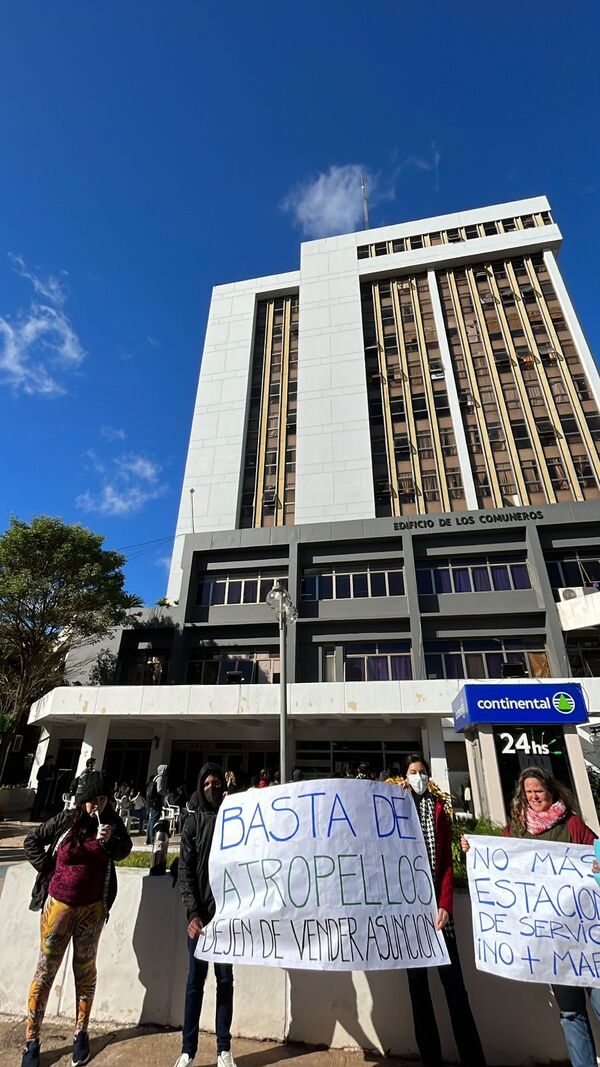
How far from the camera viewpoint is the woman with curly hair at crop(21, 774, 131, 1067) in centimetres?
382

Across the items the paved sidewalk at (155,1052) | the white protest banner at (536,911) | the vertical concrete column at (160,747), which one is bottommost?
the paved sidewalk at (155,1052)

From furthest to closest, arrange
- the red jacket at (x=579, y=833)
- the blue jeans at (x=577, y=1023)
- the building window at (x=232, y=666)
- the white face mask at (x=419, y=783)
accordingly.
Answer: the building window at (x=232, y=666) < the white face mask at (x=419, y=783) < the red jacket at (x=579, y=833) < the blue jeans at (x=577, y=1023)

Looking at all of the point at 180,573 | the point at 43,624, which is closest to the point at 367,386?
the point at 180,573

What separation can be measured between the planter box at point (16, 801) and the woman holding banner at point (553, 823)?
75.4ft

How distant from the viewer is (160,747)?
2559 centimetres

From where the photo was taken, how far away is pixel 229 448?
36156 mm

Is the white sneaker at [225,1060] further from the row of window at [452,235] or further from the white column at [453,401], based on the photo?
the row of window at [452,235]

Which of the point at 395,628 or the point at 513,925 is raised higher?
the point at 395,628

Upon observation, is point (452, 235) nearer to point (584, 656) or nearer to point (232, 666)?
point (584, 656)

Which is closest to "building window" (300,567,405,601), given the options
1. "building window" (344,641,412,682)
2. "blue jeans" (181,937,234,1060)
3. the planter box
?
"building window" (344,641,412,682)

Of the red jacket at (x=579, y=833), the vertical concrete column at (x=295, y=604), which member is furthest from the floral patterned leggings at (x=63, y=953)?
the vertical concrete column at (x=295, y=604)

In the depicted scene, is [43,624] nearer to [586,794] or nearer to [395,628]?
[395,628]

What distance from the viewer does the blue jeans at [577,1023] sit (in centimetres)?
313

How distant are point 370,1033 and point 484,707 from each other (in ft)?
39.0
